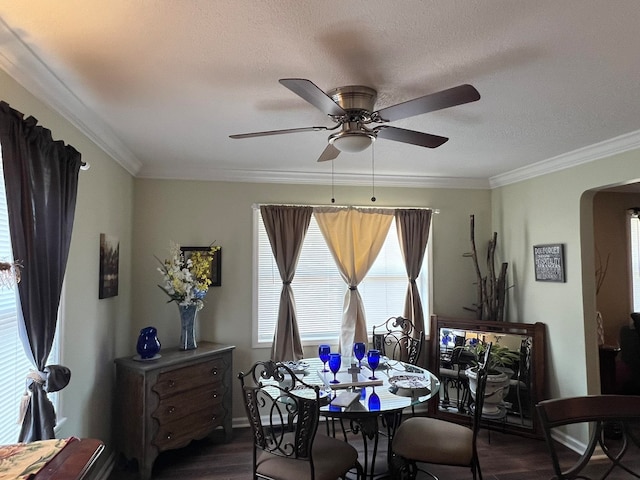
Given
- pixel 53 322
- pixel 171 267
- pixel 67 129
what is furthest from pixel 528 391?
pixel 67 129

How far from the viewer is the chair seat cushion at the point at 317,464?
7.46ft

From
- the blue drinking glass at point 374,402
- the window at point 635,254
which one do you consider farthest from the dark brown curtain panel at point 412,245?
the window at point 635,254

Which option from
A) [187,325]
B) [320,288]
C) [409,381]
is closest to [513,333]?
[409,381]

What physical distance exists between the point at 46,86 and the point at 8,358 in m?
1.32

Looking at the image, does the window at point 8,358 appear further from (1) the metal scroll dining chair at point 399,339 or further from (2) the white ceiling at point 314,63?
(1) the metal scroll dining chair at point 399,339

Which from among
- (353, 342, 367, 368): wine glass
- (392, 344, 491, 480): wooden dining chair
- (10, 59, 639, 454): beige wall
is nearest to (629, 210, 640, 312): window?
(10, 59, 639, 454): beige wall

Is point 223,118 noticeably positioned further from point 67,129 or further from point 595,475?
point 595,475

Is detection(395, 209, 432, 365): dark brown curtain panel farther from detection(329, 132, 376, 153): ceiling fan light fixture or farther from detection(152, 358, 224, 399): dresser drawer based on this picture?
detection(329, 132, 376, 153): ceiling fan light fixture

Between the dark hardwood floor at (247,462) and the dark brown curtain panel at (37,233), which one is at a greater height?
the dark brown curtain panel at (37,233)

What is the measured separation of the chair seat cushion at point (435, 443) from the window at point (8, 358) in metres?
2.16

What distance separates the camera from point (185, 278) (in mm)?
3537

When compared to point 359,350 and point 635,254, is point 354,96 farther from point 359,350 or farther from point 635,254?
point 635,254

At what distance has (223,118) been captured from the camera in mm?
2527

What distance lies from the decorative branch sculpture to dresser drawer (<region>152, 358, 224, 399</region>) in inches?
107
